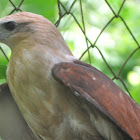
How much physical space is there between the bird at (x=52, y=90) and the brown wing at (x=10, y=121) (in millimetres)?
91

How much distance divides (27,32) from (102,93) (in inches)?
13.1

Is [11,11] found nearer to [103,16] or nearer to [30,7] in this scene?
[30,7]

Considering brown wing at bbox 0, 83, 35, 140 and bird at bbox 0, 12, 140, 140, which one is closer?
bird at bbox 0, 12, 140, 140

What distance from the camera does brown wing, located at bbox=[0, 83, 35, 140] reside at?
169cm

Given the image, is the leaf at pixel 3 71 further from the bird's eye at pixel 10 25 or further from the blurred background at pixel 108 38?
the blurred background at pixel 108 38

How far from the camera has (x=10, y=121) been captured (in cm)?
172

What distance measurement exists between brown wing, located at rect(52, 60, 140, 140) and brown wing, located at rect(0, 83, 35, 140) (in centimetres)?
25

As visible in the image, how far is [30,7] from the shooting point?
1849mm

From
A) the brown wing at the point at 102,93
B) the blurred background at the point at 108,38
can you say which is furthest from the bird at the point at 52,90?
the blurred background at the point at 108,38

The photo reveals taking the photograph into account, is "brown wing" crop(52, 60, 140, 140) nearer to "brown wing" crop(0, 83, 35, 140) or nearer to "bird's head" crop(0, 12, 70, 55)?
"bird's head" crop(0, 12, 70, 55)

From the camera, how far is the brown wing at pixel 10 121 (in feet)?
5.53

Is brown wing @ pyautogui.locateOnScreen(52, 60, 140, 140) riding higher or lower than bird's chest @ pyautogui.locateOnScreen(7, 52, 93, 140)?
higher

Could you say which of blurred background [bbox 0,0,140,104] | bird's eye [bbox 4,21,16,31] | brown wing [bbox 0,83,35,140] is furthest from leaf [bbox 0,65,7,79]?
blurred background [bbox 0,0,140,104]

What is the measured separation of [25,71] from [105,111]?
Result: 0.30m
